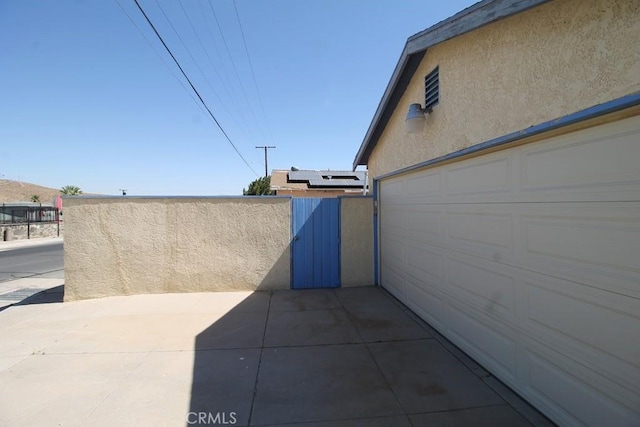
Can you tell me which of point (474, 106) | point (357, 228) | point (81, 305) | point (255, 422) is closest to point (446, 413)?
point (255, 422)

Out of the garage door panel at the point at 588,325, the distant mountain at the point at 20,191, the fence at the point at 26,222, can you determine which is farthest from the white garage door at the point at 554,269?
the distant mountain at the point at 20,191

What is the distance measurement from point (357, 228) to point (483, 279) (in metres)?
3.82

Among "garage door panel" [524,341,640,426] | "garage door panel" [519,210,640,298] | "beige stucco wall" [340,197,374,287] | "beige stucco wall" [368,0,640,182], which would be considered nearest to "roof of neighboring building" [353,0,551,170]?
"beige stucco wall" [368,0,640,182]

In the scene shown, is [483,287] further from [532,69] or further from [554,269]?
[532,69]

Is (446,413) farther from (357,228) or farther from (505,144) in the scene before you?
(357,228)

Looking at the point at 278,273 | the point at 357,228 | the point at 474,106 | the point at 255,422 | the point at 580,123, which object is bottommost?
the point at 255,422

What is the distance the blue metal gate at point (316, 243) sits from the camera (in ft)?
22.5

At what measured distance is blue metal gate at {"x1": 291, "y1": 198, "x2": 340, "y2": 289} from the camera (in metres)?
6.84

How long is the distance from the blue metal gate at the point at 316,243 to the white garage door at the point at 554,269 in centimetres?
312

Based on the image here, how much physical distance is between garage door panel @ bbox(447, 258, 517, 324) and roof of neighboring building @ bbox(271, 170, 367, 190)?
1354cm

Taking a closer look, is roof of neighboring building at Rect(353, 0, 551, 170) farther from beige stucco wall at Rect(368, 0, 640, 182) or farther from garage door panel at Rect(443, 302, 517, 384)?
garage door panel at Rect(443, 302, 517, 384)

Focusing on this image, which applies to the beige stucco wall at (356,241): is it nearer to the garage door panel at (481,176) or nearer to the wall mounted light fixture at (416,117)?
the wall mounted light fixture at (416,117)

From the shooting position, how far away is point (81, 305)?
586 centimetres

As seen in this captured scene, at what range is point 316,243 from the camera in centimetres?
691
